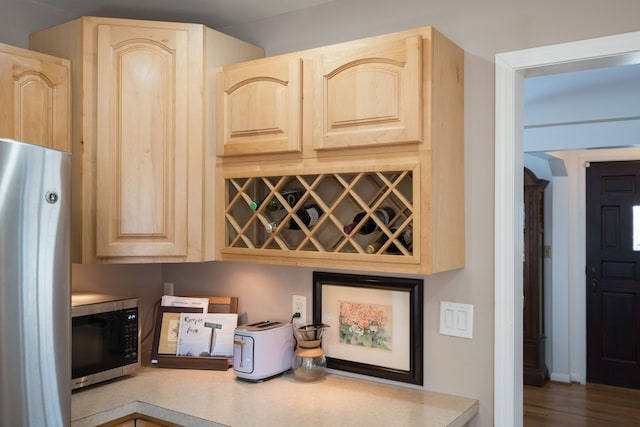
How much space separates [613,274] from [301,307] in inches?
156

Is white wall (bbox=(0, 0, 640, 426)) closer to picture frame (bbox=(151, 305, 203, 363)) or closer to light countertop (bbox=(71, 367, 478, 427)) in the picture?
light countertop (bbox=(71, 367, 478, 427))

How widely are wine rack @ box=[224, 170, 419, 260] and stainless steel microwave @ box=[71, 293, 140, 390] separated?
1.68ft

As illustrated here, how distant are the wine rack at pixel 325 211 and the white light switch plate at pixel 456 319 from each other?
0.34 metres

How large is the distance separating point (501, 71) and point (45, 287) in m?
1.62

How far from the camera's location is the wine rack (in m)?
1.99

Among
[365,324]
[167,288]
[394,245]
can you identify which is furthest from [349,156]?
[167,288]

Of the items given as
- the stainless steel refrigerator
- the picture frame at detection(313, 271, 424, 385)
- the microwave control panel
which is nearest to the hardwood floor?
the picture frame at detection(313, 271, 424, 385)

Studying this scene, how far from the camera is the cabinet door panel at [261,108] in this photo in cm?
214

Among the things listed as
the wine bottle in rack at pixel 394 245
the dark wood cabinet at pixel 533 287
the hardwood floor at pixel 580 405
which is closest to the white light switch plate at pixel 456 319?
the wine bottle in rack at pixel 394 245

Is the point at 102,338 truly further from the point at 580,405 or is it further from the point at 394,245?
the point at 580,405

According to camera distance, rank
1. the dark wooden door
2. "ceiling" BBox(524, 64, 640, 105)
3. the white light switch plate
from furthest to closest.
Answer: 1. the dark wooden door
2. "ceiling" BBox(524, 64, 640, 105)
3. the white light switch plate

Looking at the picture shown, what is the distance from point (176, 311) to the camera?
2.56 m

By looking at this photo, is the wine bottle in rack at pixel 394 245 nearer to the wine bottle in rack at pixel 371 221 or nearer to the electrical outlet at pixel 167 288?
the wine bottle in rack at pixel 371 221

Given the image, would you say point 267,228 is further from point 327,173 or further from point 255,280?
point 255,280
